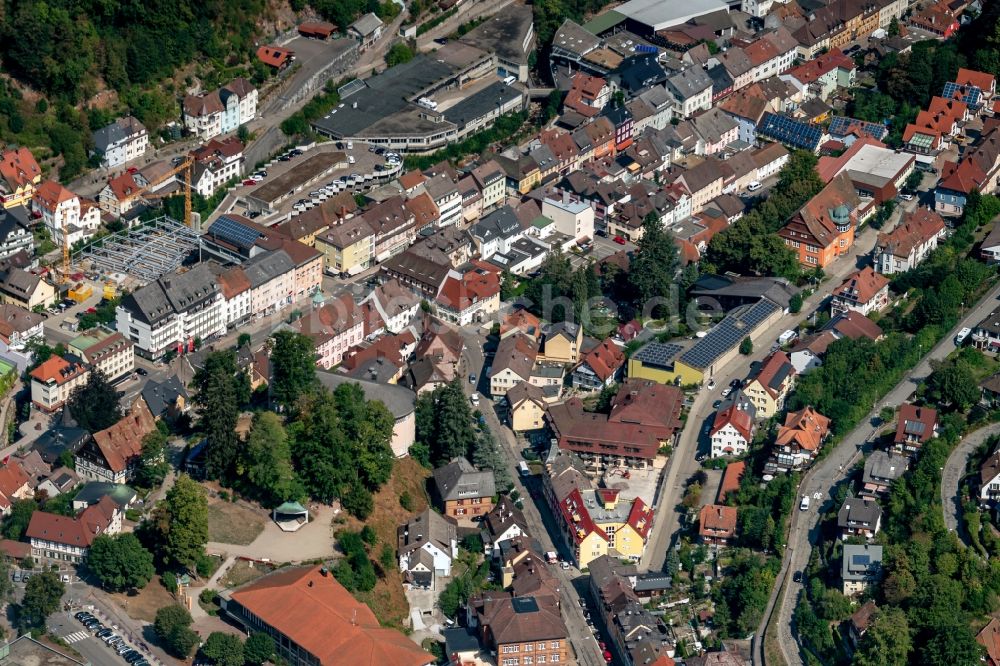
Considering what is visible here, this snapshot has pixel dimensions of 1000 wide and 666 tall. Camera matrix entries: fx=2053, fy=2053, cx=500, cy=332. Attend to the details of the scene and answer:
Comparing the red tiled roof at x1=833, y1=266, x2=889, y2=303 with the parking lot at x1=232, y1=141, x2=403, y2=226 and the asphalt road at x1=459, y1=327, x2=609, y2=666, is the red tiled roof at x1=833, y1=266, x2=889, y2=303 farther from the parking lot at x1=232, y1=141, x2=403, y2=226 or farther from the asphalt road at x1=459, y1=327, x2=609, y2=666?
the parking lot at x1=232, y1=141, x2=403, y2=226

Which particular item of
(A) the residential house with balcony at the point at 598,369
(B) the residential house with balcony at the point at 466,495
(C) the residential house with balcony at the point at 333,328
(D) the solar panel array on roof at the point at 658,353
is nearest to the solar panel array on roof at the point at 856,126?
(D) the solar panel array on roof at the point at 658,353

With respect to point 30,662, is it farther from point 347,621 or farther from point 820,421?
point 820,421

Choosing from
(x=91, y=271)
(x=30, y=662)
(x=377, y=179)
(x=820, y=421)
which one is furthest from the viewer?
(x=377, y=179)

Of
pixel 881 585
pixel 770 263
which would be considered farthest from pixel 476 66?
pixel 881 585

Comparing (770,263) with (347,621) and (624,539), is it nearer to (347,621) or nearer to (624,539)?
(624,539)

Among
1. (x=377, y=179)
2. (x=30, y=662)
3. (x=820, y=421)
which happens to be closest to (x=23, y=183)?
(x=377, y=179)

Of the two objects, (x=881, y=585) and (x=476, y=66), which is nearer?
(x=881, y=585)

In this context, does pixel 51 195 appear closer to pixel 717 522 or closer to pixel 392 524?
pixel 392 524

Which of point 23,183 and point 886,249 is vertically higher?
point 23,183

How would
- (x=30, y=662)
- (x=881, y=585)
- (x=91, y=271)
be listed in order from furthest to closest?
(x=91, y=271), (x=881, y=585), (x=30, y=662)
